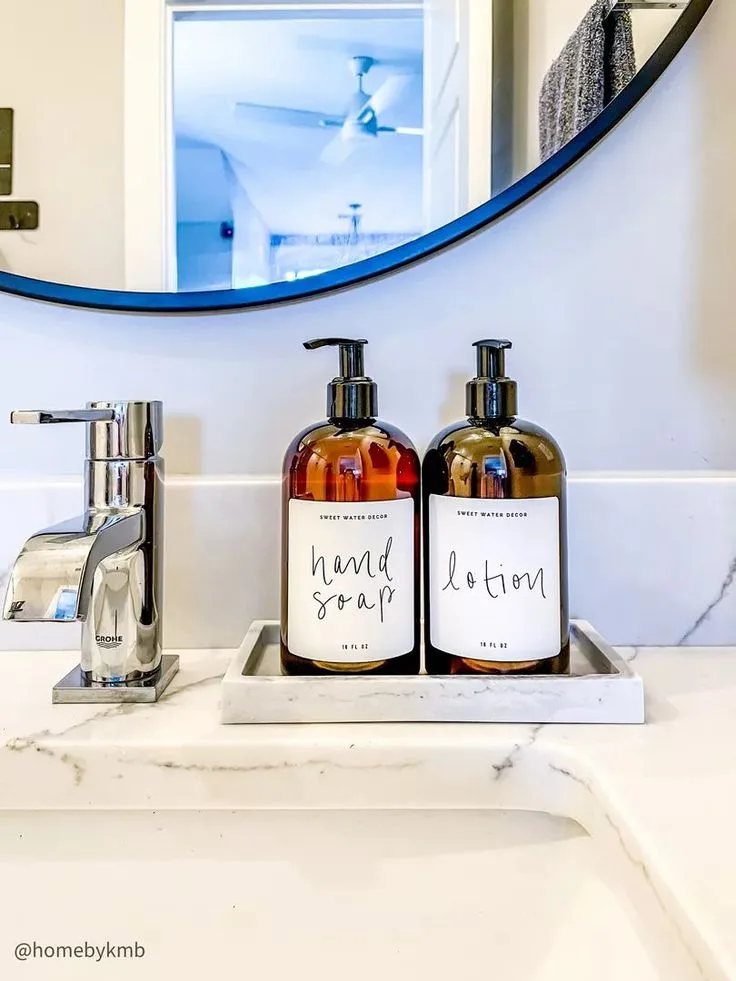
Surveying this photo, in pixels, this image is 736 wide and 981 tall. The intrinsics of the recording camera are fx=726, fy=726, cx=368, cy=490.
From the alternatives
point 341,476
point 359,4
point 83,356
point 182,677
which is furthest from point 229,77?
point 182,677

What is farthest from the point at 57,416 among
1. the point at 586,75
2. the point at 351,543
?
the point at 586,75

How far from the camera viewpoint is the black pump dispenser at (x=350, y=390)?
0.48m

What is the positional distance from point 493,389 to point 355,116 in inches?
11.6

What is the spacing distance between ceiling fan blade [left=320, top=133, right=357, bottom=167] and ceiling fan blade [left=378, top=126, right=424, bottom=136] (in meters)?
0.03

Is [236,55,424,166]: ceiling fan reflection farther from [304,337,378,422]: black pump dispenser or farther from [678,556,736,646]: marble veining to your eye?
[678,556,736,646]: marble veining

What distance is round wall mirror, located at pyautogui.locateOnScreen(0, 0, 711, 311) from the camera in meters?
0.61

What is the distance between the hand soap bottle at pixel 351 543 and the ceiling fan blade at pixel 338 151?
0.71ft

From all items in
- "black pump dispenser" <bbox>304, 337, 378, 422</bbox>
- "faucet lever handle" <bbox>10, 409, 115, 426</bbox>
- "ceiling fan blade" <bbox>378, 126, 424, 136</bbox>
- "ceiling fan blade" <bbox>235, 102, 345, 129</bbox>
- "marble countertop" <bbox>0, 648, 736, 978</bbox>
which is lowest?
"marble countertop" <bbox>0, 648, 736, 978</bbox>

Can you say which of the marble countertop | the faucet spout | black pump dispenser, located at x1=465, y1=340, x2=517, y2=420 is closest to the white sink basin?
the marble countertop

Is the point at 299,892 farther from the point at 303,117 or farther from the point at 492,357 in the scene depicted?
the point at 303,117

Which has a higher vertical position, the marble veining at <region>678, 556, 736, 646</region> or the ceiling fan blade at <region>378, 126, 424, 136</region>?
the ceiling fan blade at <region>378, 126, 424, 136</region>

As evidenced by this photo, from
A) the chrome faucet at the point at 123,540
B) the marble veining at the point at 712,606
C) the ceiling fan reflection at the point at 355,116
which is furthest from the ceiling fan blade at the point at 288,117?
the marble veining at the point at 712,606

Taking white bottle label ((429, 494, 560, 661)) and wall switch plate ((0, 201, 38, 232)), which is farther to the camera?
wall switch plate ((0, 201, 38, 232))

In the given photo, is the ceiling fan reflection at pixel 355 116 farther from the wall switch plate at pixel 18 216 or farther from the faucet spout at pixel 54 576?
the faucet spout at pixel 54 576
